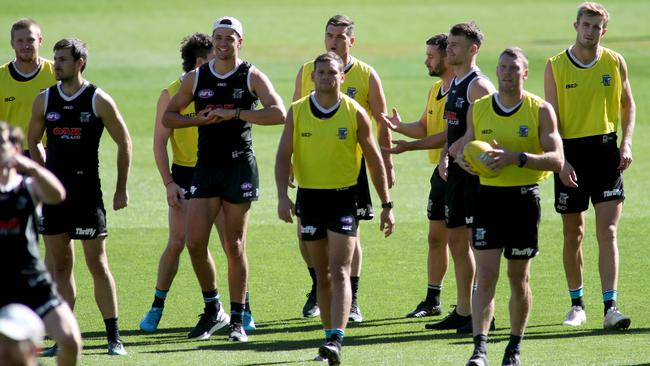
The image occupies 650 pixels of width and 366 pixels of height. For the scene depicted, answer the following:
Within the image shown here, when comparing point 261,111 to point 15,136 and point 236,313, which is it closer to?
point 236,313

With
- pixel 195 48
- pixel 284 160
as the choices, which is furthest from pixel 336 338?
pixel 195 48

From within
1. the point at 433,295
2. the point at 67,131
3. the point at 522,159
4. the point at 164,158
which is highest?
the point at 67,131

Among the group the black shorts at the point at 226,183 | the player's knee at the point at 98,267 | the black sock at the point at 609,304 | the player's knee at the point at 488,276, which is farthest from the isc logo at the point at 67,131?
the black sock at the point at 609,304

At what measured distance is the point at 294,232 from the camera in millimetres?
14984

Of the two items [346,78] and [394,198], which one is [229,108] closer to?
[346,78]

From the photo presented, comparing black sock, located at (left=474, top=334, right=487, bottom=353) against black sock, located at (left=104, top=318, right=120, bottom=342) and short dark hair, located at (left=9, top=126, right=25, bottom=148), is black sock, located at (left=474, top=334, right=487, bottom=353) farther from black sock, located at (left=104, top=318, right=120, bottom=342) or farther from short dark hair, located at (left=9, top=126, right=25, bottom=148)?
short dark hair, located at (left=9, top=126, right=25, bottom=148)

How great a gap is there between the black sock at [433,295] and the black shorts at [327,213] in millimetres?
1998

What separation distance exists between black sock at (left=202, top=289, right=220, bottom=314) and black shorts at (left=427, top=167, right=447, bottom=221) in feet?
6.33

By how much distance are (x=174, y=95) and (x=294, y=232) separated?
16.2ft

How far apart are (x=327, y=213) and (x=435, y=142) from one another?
1.61m

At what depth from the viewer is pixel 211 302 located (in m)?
10.3

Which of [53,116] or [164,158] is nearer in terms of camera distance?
[53,116]

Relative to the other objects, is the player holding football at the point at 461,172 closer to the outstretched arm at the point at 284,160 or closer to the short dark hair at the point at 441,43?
the short dark hair at the point at 441,43

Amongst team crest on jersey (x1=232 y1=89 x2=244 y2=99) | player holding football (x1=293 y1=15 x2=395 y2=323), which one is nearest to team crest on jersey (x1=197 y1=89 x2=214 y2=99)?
team crest on jersey (x1=232 y1=89 x2=244 y2=99)
